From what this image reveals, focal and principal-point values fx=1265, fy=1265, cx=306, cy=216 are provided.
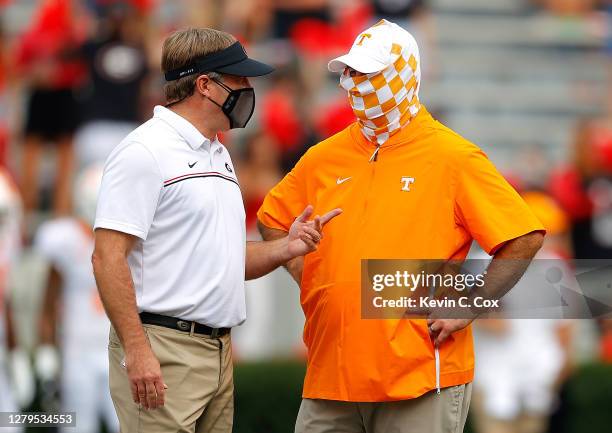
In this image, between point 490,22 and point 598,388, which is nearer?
point 598,388

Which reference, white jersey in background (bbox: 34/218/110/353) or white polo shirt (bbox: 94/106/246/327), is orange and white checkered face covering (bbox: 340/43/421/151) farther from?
white jersey in background (bbox: 34/218/110/353)

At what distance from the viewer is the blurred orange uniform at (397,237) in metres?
4.54

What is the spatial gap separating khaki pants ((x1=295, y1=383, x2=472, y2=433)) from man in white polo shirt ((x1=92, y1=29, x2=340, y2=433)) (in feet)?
1.19

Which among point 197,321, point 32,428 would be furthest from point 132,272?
point 32,428

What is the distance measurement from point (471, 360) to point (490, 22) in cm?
960

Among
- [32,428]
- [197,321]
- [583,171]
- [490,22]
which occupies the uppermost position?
[490,22]

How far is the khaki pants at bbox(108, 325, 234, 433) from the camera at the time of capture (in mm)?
4469

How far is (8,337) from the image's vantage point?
7.98m

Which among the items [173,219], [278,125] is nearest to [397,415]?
[173,219]

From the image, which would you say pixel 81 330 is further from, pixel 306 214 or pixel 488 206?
pixel 488 206

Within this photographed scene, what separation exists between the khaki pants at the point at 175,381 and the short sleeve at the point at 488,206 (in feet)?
3.40

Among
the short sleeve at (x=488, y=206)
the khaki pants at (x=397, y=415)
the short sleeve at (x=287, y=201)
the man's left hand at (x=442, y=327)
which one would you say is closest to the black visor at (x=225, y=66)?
the short sleeve at (x=287, y=201)

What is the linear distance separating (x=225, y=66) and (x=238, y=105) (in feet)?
0.53

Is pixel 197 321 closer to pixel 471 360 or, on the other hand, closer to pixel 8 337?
pixel 471 360
